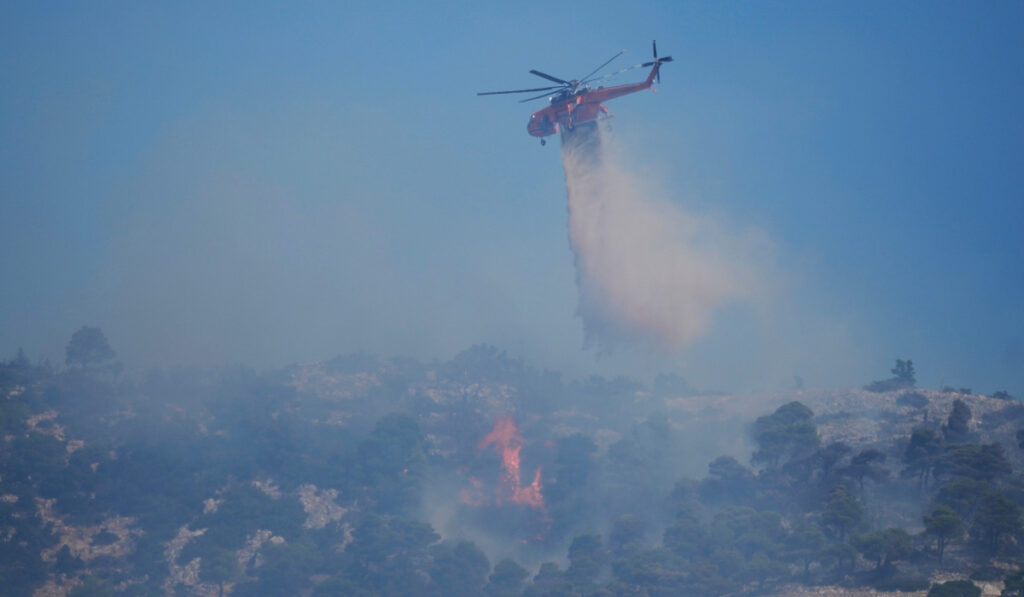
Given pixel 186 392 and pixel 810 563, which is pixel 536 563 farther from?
pixel 186 392

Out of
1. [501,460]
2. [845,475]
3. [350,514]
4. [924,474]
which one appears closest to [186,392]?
[350,514]

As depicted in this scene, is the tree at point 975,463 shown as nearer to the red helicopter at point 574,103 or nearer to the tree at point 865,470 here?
the tree at point 865,470

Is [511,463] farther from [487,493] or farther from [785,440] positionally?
[785,440]

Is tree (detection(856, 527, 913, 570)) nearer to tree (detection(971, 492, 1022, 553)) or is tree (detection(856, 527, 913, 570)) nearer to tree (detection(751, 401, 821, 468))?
tree (detection(971, 492, 1022, 553))

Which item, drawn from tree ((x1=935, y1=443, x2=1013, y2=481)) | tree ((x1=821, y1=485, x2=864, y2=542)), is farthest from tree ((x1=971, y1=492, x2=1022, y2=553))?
tree ((x1=821, y1=485, x2=864, y2=542))

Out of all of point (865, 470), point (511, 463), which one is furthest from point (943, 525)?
point (511, 463)
